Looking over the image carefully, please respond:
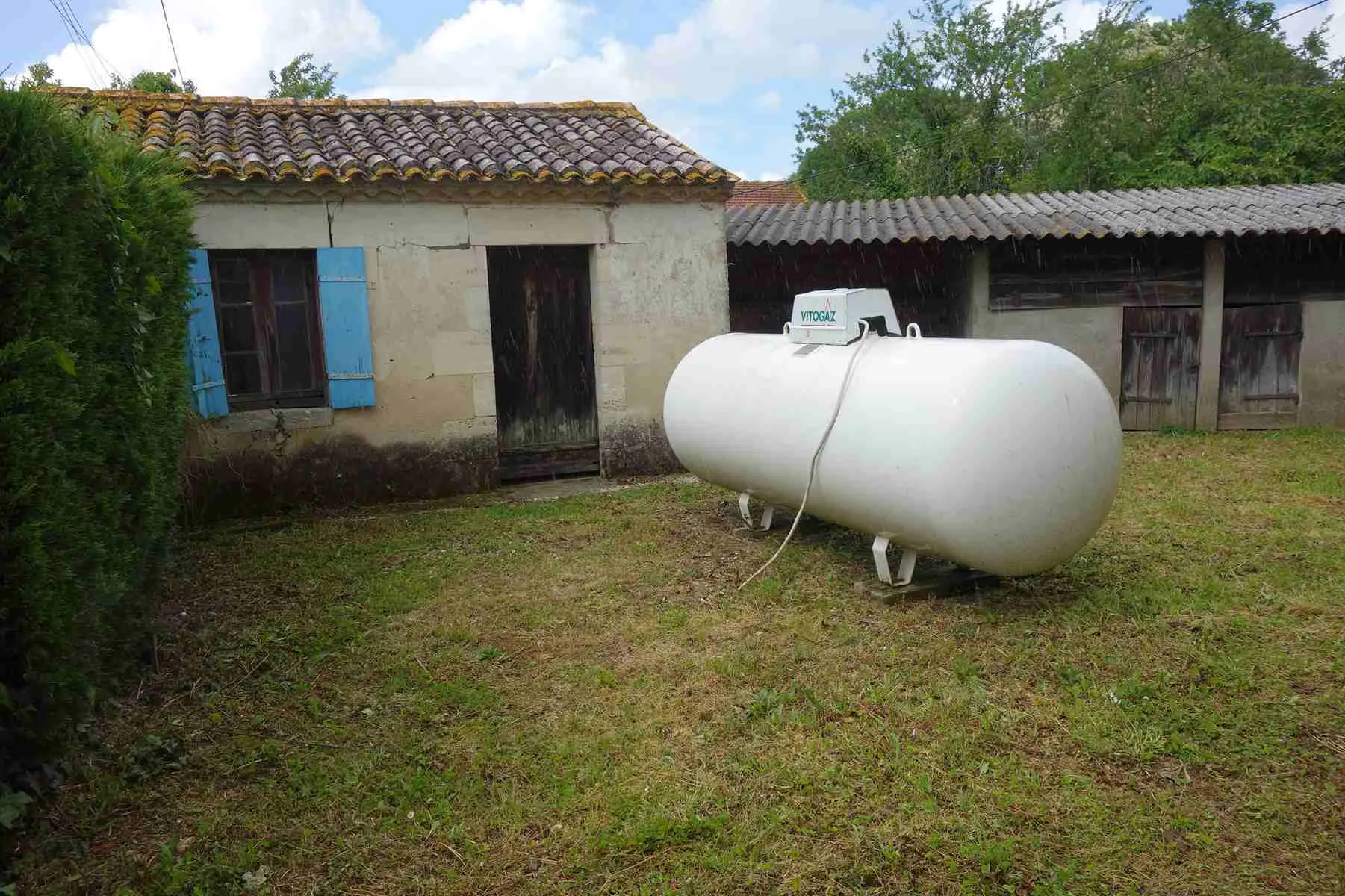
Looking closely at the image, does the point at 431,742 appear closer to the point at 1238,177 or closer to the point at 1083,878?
the point at 1083,878

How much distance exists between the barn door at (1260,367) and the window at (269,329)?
32.6ft

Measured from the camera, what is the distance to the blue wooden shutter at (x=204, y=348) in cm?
692

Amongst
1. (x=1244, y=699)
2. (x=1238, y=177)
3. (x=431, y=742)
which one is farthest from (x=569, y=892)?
(x=1238, y=177)

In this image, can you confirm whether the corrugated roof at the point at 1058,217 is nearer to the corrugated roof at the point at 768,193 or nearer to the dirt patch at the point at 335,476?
the dirt patch at the point at 335,476

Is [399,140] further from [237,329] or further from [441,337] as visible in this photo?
[237,329]

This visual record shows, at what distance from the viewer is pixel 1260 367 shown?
10320mm

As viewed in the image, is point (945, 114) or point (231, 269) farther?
point (945, 114)

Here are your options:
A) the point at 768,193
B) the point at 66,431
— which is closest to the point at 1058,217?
the point at 66,431

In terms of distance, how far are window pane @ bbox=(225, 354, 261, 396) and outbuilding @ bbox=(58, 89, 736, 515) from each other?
2cm

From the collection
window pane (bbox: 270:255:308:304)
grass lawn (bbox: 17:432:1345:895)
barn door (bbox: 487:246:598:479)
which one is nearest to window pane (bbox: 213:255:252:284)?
window pane (bbox: 270:255:308:304)

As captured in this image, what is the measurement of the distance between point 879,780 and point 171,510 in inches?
150

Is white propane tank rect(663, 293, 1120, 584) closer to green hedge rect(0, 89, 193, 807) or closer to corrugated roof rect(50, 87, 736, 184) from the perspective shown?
green hedge rect(0, 89, 193, 807)

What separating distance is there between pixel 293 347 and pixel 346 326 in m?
0.61

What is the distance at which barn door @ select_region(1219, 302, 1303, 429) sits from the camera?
1022cm
